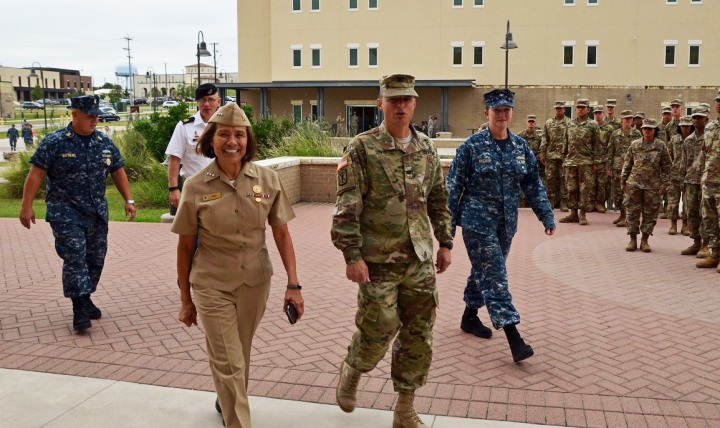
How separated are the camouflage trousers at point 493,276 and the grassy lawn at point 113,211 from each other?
9381 mm

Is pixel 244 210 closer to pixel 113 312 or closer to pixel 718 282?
pixel 113 312

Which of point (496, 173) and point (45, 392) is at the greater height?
point (496, 173)

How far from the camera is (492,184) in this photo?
5.67m

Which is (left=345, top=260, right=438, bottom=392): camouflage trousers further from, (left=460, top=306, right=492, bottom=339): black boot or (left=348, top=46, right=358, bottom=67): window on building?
(left=348, top=46, right=358, bottom=67): window on building

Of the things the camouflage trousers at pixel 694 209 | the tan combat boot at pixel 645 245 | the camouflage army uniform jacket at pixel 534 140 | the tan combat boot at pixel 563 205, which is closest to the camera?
the camouflage trousers at pixel 694 209

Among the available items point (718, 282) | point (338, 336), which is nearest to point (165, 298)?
point (338, 336)

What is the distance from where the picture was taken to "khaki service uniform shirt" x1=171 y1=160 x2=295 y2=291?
12.9 feet

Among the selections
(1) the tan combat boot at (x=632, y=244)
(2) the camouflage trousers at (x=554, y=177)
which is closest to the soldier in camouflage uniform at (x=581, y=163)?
(2) the camouflage trousers at (x=554, y=177)

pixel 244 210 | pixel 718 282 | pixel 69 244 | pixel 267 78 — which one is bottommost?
pixel 718 282

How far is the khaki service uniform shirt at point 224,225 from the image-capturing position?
3938mm

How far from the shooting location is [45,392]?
4941 millimetres

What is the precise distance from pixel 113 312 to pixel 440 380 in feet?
11.7

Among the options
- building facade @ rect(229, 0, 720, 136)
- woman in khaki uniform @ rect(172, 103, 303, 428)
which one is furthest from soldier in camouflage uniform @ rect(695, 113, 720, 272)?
building facade @ rect(229, 0, 720, 136)

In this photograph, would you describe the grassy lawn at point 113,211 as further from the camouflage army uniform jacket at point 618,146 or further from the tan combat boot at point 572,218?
the camouflage army uniform jacket at point 618,146
